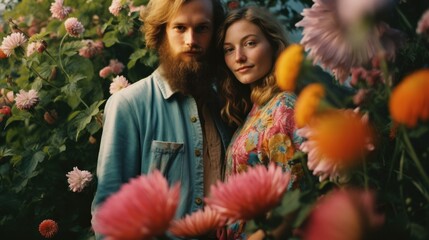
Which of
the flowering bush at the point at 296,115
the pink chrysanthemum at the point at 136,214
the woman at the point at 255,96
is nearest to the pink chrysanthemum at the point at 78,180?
the flowering bush at the point at 296,115

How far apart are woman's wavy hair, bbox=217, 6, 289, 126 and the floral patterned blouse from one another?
0.24ft

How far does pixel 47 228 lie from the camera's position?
2082 millimetres

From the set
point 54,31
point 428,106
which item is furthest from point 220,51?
point 428,106

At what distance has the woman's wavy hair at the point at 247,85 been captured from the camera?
194 centimetres

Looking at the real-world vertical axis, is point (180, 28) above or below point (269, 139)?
above

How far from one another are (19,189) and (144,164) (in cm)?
63

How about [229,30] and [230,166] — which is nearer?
[230,166]

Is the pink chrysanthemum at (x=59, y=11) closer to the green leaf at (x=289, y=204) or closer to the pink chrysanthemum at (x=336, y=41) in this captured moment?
the pink chrysanthemum at (x=336, y=41)

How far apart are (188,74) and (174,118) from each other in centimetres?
20

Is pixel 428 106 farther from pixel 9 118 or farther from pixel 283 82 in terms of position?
pixel 9 118

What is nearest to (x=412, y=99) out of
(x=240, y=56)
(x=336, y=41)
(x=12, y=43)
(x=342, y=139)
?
(x=342, y=139)

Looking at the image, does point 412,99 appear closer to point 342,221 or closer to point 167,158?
point 342,221

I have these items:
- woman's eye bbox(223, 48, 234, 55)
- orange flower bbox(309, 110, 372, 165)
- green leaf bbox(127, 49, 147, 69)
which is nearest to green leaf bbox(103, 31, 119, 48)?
green leaf bbox(127, 49, 147, 69)

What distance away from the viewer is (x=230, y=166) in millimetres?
1866
